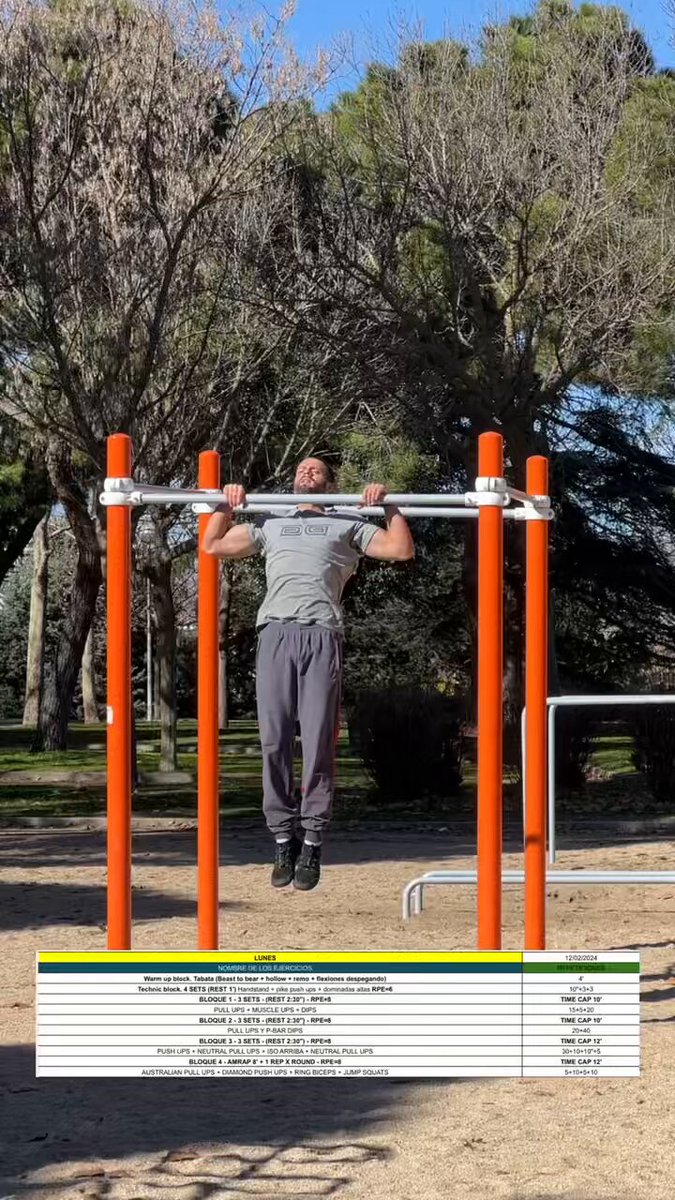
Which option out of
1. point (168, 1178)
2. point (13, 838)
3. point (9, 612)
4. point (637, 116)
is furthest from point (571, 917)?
point (9, 612)

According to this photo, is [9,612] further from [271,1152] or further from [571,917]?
[271,1152]

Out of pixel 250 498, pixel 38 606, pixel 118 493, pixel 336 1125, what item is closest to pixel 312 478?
pixel 250 498

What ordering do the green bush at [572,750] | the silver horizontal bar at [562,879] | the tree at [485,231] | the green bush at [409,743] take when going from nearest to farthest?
1. the silver horizontal bar at [562,879]
2. the green bush at [409,743]
3. the tree at [485,231]
4. the green bush at [572,750]

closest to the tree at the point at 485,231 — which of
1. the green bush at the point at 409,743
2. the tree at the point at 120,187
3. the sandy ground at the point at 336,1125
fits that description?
the tree at the point at 120,187

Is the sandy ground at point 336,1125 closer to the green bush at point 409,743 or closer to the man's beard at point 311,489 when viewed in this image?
the man's beard at point 311,489

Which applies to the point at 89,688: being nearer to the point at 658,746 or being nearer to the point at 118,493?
the point at 658,746

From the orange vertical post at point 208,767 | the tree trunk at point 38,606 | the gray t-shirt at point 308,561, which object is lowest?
the orange vertical post at point 208,767

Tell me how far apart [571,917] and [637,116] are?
1325cm

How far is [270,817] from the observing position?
5.76m

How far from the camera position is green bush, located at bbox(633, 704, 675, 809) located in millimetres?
18188

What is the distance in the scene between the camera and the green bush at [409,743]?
58.9 ft

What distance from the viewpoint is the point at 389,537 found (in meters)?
5.73

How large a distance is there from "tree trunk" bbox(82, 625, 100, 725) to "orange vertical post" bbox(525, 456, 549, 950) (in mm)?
36987

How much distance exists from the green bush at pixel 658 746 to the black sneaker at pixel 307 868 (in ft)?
41.9
